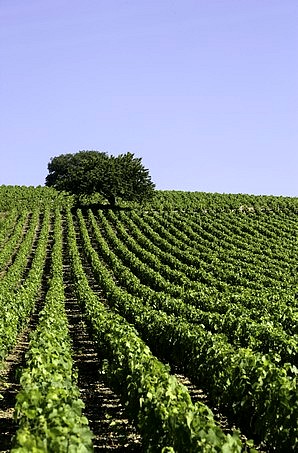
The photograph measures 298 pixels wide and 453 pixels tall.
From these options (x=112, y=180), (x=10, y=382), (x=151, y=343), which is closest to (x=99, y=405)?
(x=10, y=382)

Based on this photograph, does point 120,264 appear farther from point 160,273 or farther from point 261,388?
point 261,388

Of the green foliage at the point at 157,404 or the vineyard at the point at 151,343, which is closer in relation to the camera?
the green foliage at the point at 157,404

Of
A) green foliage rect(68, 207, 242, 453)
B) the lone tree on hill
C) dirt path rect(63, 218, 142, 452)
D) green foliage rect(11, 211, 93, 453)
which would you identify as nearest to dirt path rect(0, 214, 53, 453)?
green foliage rect(11, 211, 93, 453)

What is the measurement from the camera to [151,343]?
56.4 feet

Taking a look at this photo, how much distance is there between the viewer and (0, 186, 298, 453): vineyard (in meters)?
7.90

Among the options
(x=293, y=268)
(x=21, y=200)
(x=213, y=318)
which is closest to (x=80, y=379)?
(x=213, y=318)

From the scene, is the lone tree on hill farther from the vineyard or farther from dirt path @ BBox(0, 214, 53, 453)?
dirt path @ BBox(0, 214, 53, 453)

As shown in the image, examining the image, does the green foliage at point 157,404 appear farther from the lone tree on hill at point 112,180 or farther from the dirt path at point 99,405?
the lone tree on hill at point 112,180

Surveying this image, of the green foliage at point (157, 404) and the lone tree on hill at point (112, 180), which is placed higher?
the lone tree on hill at point (112, 180)

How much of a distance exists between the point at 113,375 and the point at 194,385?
2.87m

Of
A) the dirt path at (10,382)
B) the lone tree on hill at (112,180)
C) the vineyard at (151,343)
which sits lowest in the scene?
the dirt path at (10,382)

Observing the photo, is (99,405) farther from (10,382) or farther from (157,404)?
(157,404)

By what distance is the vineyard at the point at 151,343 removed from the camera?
790 centimetres

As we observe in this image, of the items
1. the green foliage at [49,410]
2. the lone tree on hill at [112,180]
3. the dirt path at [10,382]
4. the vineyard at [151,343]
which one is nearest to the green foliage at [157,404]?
the vineyard at [151,343]
